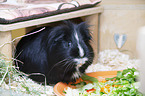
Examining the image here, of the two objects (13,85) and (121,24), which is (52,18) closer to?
(13,85)

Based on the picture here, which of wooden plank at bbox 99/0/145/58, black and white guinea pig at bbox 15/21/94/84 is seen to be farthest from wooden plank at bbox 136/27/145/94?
wooden plank at bbox 99/0/145/58

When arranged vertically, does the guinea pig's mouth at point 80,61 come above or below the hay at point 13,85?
above

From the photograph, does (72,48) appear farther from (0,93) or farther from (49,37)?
(0,93)

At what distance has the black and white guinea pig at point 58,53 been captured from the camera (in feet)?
5.62

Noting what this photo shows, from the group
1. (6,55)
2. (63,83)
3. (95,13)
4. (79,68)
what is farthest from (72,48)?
(95,13)

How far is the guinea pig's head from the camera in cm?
168

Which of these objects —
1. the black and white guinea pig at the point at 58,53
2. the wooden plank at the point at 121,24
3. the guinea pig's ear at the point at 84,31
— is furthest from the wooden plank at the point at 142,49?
the wooden plank at the point at 121,24

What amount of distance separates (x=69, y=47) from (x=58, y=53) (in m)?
0.11

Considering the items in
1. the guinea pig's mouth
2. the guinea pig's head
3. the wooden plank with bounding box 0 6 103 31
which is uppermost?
the wooden plank with bounding box 0 6 103 31

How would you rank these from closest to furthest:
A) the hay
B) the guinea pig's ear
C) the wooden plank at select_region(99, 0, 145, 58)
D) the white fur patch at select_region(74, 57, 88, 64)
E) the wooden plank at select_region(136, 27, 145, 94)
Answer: the wooden plank at select_region(136, 27, 145, 94)
the hay
the white fur patch at select_region(74, 57, 88, 64)
the guinea pig's ear
the wooden plank at select_region(99, 0, 145, 58)

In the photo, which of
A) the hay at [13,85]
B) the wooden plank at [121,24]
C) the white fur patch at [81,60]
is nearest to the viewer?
the hay at [13,85]

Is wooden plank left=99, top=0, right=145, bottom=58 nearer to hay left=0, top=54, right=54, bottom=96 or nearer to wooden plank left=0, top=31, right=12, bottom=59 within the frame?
hay left=0, top=54, right=54, bottom=96

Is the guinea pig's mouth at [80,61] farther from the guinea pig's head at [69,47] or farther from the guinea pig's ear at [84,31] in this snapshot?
the guinea pig's ear at [84,31]

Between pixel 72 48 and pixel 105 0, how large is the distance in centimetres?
110
